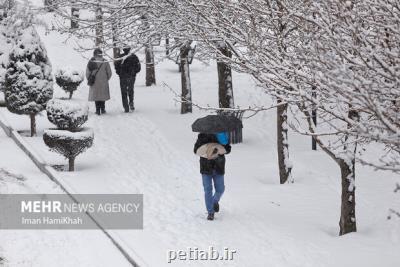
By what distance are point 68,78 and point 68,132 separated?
8084 millimetres

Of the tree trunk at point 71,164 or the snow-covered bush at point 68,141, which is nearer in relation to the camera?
the snow-covered bush at point 68,141

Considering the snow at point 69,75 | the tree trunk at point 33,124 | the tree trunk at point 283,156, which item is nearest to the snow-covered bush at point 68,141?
the tree trunk at point 33,124

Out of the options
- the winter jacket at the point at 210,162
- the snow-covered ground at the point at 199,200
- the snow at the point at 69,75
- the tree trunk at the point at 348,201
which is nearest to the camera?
the snow-covered ground at the point at 199,200

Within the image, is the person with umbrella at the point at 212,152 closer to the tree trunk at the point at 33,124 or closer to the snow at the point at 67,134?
the snow at the point at 67,134

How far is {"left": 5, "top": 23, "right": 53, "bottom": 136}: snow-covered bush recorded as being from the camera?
51.7 feet

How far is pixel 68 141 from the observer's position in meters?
13.3

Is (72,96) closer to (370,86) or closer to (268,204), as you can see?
(268,204)

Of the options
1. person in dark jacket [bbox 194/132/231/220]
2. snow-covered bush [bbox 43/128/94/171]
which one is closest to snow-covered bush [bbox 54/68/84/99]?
snow-covered bush [bbox 43/128/94/171]

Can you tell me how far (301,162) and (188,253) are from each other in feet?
19.1

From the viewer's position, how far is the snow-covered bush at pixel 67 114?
13.6 meters

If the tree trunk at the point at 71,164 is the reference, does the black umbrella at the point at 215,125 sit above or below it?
above

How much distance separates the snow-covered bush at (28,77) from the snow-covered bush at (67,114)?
7.07 feet

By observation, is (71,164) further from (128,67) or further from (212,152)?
(128,67)

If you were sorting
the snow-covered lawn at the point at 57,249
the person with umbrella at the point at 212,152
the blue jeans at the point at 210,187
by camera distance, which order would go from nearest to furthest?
the snow-covered lawn at the point at 57,249
the person with umbrella at the point at 212,152
the blue jeans at the point at 210,187
